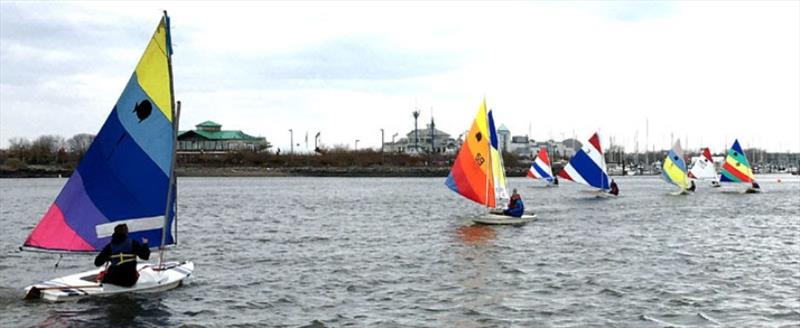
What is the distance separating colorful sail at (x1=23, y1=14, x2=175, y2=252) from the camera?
18281 mm

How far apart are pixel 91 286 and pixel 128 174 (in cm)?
262

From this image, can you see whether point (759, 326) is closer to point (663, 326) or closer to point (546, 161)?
point (663, 326)

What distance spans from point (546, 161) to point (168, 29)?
3482 inches

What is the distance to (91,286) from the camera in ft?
60.1

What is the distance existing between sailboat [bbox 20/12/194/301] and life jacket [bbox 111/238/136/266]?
2.36 ft

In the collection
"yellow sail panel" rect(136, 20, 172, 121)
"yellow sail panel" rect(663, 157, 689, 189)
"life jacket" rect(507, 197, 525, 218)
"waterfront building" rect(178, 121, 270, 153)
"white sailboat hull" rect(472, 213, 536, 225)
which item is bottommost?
"white sailboat hull" rect(472, 213, 536, 225)

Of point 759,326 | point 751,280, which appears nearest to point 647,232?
point 751,280

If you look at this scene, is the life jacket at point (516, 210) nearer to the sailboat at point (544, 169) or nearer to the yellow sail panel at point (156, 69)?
the yellow sail panel at point (156, 69)

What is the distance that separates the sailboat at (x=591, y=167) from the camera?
6606 centimetres

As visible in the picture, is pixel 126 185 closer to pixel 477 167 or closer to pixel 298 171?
pixel 477 167

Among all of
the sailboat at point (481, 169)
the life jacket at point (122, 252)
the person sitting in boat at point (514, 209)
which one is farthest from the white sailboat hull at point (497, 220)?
the life jacket at point (122, 252)

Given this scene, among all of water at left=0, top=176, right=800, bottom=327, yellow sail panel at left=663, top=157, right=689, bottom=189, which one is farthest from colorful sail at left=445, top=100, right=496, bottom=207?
yellow sail panel at left=663, top=157, right=689, bottom=189

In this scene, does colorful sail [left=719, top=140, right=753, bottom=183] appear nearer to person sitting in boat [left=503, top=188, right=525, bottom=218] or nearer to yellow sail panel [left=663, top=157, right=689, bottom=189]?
yellow sail panel [left=663, top=157, right=689, bottom=189]

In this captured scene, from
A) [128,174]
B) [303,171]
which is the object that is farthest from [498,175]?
[303,171]
